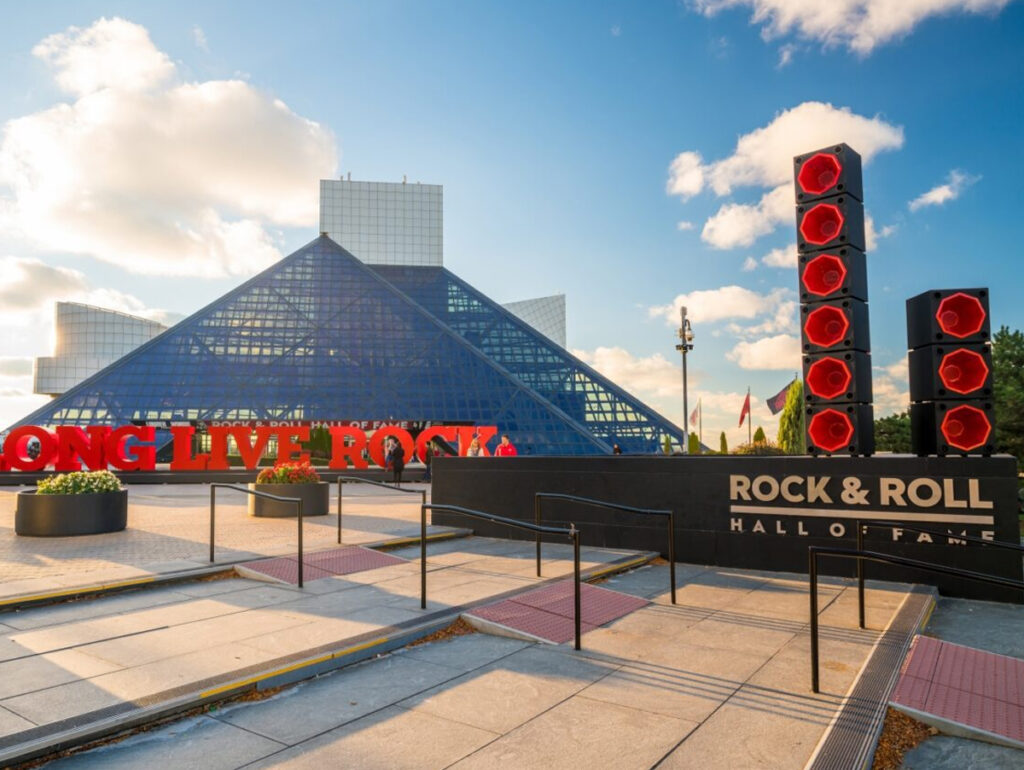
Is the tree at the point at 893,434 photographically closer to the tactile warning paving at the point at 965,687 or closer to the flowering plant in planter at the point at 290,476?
the flowering plant in planter at the point at 290,476

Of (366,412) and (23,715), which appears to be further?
(366,412)

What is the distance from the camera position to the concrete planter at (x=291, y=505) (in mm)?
16422

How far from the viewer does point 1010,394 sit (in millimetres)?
23266

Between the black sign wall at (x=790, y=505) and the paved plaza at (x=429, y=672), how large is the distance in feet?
1.84

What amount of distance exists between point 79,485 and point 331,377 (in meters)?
40.4

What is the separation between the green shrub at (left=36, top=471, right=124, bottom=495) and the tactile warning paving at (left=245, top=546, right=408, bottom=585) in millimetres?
5953

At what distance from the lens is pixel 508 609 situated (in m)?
7.15

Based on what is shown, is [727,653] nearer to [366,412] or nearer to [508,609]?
[508,609]

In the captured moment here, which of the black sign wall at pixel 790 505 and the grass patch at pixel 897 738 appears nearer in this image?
the grass patch at pixel 897 738

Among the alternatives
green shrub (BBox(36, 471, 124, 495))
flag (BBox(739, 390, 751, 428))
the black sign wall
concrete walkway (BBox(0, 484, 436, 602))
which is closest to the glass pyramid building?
flag (BBox(739, 390, 751, 428))

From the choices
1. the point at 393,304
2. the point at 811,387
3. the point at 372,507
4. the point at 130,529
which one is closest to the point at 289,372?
the point at 393,304

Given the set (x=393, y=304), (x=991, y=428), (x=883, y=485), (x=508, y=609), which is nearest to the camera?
(x=508, y=609)

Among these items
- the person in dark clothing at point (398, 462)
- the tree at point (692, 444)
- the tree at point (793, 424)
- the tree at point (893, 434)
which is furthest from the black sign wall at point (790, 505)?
the tree at point (893, 434)

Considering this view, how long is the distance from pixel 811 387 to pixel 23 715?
860cm
